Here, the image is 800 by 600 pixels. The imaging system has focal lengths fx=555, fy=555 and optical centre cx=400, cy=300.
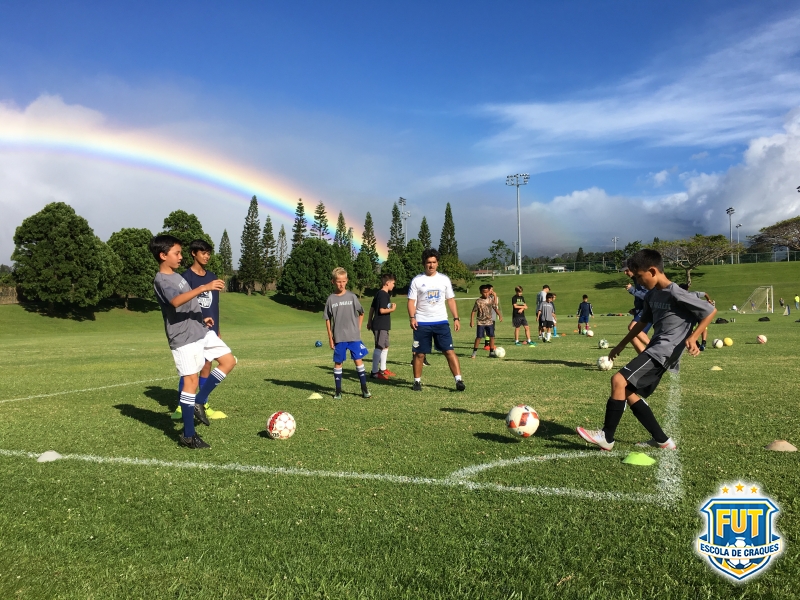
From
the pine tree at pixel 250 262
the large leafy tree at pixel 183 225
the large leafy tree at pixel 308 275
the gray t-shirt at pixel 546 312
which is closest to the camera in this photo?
the gray t-shirt at pixel 546 312

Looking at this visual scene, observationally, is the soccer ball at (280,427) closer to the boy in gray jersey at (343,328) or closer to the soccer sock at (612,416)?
the boy in gray jersey at (343,328)

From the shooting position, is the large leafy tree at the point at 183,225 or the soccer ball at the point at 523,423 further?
the large leafy tree at the point at 183,225

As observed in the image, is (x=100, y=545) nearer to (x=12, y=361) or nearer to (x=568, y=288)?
(x=12, y=361)

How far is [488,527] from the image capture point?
341 cm

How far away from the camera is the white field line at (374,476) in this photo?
12.8ft

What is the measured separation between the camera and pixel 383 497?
3.97 m

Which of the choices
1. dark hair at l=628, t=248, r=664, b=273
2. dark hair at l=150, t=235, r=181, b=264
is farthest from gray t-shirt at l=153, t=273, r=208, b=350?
dark hair at l=628, t=248, r=664, b=273

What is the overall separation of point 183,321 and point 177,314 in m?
0.10

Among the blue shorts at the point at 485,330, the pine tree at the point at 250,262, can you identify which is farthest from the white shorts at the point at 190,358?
the pine tree at the point at 250,262

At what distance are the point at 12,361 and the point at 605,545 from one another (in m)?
17.6

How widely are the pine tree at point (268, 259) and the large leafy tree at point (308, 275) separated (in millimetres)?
11673

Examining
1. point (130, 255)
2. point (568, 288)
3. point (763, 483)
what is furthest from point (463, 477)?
point (568, 288)

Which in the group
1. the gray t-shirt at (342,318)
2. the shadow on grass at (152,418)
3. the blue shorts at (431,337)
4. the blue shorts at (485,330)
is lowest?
the shadow on grass at (152,418)

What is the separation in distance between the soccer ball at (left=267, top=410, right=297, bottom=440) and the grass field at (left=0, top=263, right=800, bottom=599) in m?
0.18
